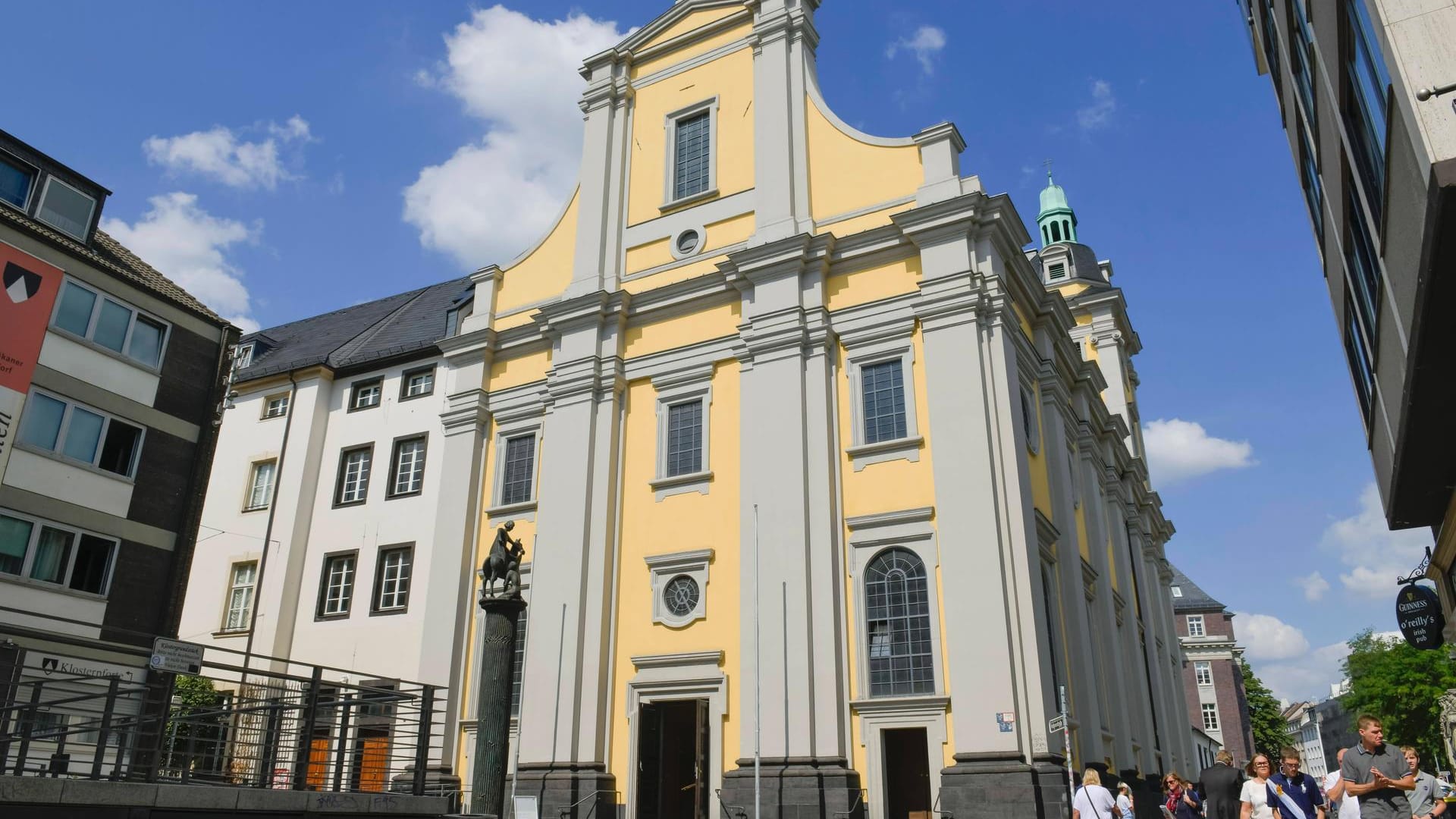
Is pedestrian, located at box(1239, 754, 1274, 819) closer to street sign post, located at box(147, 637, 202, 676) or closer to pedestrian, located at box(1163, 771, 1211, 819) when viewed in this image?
pedestrian, located at box(1163, 771, 1211, 819)

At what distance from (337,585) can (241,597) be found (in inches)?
109

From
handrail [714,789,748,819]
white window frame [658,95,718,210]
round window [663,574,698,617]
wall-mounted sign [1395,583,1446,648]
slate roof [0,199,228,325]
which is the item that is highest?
white window frame [658,95,718,210]

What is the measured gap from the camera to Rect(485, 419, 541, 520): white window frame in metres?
23.7

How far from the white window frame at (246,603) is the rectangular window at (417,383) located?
6077mm

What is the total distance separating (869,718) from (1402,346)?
10.8m

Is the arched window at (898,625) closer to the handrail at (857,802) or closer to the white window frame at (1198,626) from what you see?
the handrail at (857,802)

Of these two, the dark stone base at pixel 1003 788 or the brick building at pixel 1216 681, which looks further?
the brick building at pixel 1216 681

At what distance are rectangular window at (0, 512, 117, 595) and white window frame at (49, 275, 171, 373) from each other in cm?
343

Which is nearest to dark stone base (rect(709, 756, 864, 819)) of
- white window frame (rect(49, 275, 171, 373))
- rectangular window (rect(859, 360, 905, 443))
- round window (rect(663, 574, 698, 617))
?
round window (rect(663, 574, 698, 617))

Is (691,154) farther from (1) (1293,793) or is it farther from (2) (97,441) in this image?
(1) (1293,793)

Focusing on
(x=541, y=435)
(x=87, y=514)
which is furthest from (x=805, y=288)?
(x=87, y=514)

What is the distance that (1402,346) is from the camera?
10.8 metres

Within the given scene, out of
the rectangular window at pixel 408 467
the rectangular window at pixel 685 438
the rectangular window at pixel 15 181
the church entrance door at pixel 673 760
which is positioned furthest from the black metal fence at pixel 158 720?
the rectangular window at pixel 685 438

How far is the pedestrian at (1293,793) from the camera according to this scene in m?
9.52
